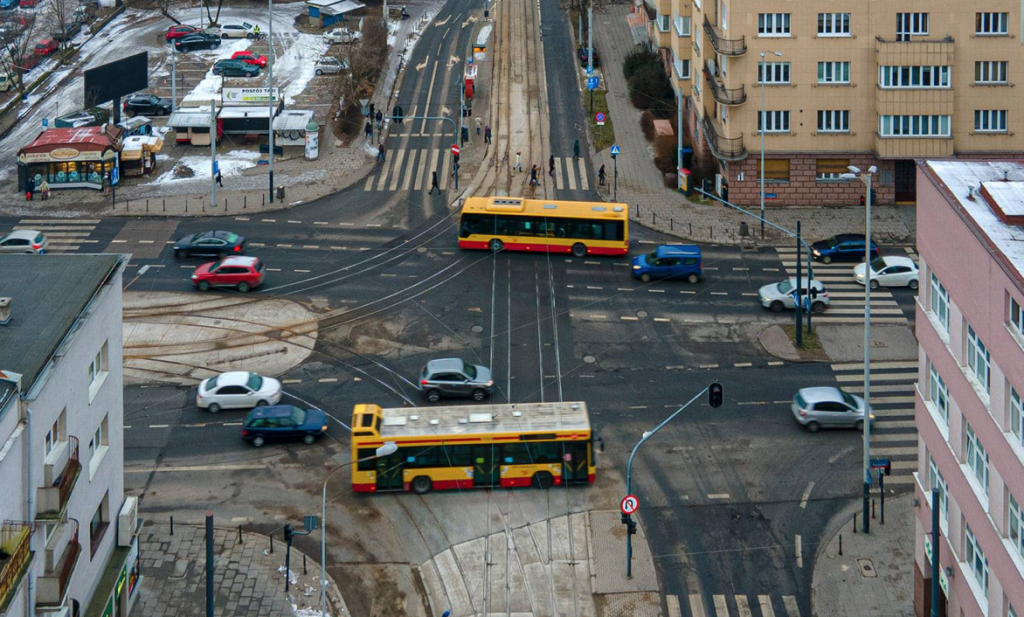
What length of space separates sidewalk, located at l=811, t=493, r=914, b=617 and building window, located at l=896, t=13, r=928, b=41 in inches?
1445

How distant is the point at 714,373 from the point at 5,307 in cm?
3227

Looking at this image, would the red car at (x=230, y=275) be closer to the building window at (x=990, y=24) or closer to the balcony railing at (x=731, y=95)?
the balcony railing at (x=731, y=95)

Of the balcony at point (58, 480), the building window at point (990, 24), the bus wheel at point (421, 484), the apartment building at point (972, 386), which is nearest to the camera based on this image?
the apartment building at point (972, 386)

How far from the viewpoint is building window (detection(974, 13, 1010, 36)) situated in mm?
77438

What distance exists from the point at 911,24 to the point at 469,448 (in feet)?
140

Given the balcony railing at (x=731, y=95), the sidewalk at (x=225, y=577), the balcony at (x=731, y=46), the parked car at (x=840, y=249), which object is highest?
the balcony at (x=731, y=46)

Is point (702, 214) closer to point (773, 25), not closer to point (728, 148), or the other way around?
point (728, 148)

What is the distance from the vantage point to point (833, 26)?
3105 inches

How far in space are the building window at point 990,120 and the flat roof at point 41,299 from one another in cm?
5377

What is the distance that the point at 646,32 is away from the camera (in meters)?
112

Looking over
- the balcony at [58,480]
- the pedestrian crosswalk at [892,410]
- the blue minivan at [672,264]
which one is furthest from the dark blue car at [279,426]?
the pedestrian crosswalk at [892,410]

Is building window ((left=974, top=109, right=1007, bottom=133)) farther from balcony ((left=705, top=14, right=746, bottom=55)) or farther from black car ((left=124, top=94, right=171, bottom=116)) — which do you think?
black car ((left=124, top=94, right=171, bottom=116))

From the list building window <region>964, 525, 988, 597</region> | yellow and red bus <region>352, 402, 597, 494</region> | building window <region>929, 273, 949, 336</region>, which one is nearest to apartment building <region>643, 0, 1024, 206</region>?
yellow and red bus <region>352, 402, 597, 494</region>

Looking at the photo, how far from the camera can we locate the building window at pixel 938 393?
4188 centimetres
